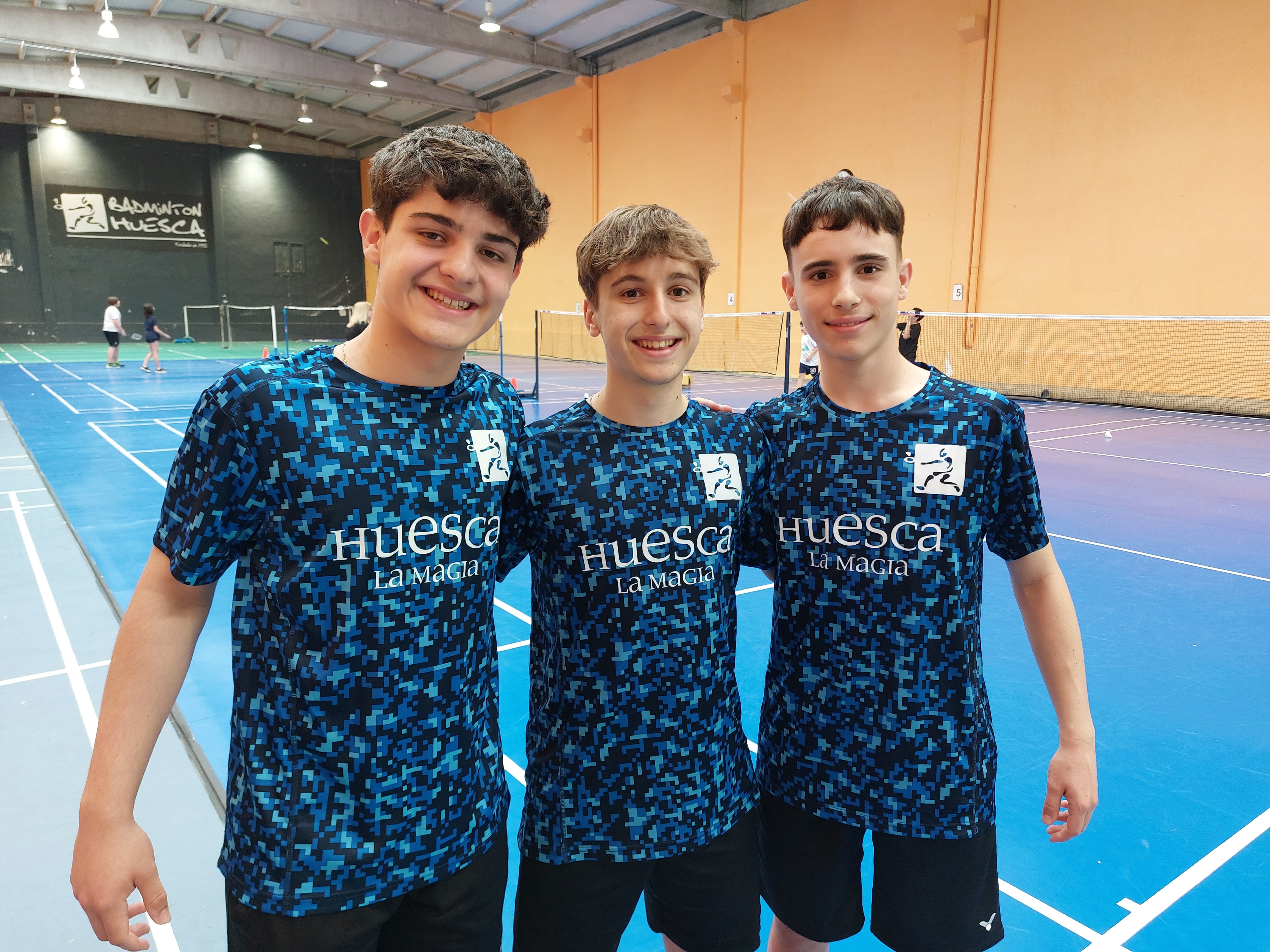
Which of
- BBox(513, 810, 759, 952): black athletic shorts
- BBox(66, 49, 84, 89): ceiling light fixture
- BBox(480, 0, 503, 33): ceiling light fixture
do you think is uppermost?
BBox(480, 0, 503, 33): ceiling light fixture

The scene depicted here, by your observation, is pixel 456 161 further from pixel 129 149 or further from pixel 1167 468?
pixel 129 149

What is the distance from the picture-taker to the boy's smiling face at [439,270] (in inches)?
56.2

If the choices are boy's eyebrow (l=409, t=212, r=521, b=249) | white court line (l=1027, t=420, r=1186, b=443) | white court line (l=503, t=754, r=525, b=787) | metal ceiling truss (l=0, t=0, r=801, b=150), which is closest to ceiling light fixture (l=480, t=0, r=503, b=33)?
metal ceiling truss (l=0, t=0, r=801, b=150)

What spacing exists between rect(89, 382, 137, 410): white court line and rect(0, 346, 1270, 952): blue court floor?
4.78m

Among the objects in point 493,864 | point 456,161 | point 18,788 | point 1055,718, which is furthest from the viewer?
point 1055,718

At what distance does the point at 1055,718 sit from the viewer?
3645 millimetres

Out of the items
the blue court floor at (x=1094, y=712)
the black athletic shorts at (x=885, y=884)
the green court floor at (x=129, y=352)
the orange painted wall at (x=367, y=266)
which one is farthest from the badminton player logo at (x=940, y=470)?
the orange painted wall at (x=367, y=266)

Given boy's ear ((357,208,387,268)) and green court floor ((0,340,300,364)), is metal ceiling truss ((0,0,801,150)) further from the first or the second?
boy's ear ((357,208,387,268))

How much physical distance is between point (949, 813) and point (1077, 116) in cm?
1586

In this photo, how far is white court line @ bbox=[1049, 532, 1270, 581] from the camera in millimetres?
5344

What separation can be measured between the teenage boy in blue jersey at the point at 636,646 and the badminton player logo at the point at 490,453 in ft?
0.29

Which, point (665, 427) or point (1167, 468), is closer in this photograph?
point (665, 427)

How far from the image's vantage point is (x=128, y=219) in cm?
3017

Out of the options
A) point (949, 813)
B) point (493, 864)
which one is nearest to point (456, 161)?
point (493, 864)
